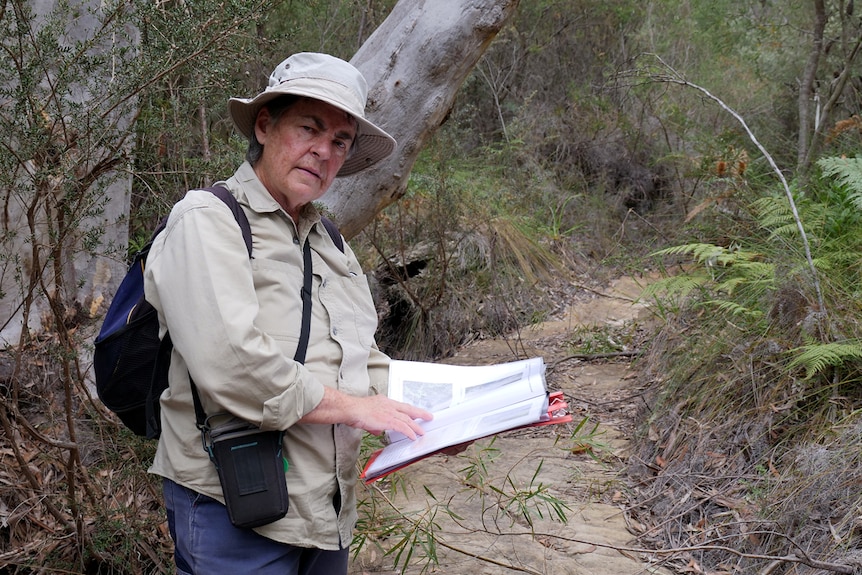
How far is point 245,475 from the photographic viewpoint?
1780 millimetres

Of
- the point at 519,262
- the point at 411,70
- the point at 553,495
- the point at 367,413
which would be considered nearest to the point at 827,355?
the point at 553,495

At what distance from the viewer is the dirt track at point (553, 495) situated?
3.72 metres

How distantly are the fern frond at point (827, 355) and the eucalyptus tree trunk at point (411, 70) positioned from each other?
91.8 inches

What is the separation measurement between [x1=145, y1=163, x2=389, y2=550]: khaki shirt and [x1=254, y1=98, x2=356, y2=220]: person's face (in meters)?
0.06

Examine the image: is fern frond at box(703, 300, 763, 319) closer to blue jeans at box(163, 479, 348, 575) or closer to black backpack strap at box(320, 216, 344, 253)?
black backpack strap at box(320, 216, 344, 253)

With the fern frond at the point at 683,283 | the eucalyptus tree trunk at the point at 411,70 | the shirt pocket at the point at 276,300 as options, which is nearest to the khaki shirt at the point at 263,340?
the shirt pocket at the point at 276,300

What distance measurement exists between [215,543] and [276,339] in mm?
510

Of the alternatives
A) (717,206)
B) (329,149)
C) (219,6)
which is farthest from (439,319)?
(329,149)

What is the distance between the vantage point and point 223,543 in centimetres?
186

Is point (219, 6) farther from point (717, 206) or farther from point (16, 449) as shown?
point (717, 206)

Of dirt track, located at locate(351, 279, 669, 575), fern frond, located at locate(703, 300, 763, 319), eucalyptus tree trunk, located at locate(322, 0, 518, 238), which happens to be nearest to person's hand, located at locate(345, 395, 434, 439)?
dirt track, located at locate(351, 279, 669, 575)

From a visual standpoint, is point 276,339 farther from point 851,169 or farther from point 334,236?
point 851,169

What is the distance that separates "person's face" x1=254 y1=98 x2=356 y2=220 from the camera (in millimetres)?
2062

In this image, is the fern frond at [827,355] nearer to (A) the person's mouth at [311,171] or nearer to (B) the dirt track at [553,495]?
(B) the dirt track at [553,495]
